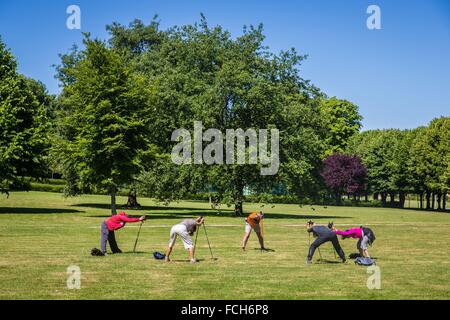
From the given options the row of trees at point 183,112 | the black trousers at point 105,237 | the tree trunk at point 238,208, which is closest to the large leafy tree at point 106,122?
the row of trees at point 183,112

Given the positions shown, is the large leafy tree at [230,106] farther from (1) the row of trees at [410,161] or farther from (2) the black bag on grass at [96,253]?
(1) the row of trees at [410,161]

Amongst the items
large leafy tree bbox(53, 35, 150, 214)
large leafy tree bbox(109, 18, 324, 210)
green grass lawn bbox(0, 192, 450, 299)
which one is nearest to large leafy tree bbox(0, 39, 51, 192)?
large leafy tree bbox(53, 35, 150, 214)

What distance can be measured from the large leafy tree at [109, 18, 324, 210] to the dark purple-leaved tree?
50.4 metres

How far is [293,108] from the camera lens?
56750mm

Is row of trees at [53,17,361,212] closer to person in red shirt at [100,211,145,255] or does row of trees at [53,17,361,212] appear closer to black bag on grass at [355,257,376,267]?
person in red shirt at [100,211,145,255]

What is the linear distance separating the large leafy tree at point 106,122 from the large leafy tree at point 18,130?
2.74 m

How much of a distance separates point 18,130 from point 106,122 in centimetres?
879

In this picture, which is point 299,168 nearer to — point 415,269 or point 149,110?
point 149,110

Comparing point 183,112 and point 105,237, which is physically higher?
point 183,112

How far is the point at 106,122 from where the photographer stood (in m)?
48.5

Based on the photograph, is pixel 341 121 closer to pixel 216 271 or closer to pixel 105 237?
pixel 105 237

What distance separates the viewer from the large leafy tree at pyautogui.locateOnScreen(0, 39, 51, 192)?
49.7 meters

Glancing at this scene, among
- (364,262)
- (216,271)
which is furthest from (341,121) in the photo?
(216,271)

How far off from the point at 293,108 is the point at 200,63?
29.3 feet
